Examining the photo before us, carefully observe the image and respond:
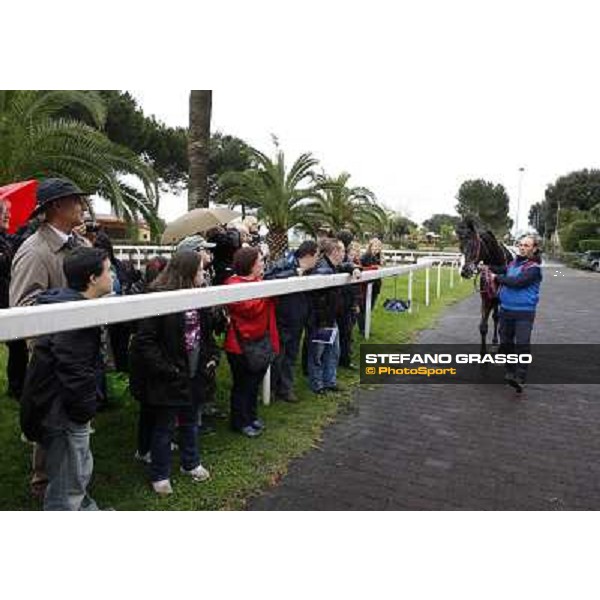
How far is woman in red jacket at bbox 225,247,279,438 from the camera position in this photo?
4.28m

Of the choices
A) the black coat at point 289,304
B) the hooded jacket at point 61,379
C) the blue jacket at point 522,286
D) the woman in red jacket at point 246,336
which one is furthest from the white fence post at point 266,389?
the blue jacket at point 522,286

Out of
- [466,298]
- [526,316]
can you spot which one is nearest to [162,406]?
[526,316]

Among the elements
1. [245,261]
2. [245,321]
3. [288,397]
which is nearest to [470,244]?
[288,397]

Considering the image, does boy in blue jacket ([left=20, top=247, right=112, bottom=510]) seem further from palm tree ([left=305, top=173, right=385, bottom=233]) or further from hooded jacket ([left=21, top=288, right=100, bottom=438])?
palm tree ([left=305, top=173, right=385, bottom=233])

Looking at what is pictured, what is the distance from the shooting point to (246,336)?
4277 millimetres

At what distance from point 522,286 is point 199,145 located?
15.7 ft

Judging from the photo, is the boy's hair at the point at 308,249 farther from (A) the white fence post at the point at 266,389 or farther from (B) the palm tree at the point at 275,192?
(B) the palm tree at the point at 275,192

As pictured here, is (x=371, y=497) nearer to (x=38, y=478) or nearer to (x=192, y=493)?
(x=192, y=493)

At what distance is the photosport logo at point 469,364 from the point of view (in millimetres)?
6387

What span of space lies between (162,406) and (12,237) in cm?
240

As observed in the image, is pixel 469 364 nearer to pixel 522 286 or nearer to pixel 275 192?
pixel 522 286

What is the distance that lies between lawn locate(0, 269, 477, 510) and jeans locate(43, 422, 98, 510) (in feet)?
1.06

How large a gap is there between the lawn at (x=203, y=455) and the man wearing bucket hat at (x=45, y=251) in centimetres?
35

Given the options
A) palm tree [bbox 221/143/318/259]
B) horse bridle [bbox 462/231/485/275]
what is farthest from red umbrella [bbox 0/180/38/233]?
palm tree [bbox 221/143/318/259]
